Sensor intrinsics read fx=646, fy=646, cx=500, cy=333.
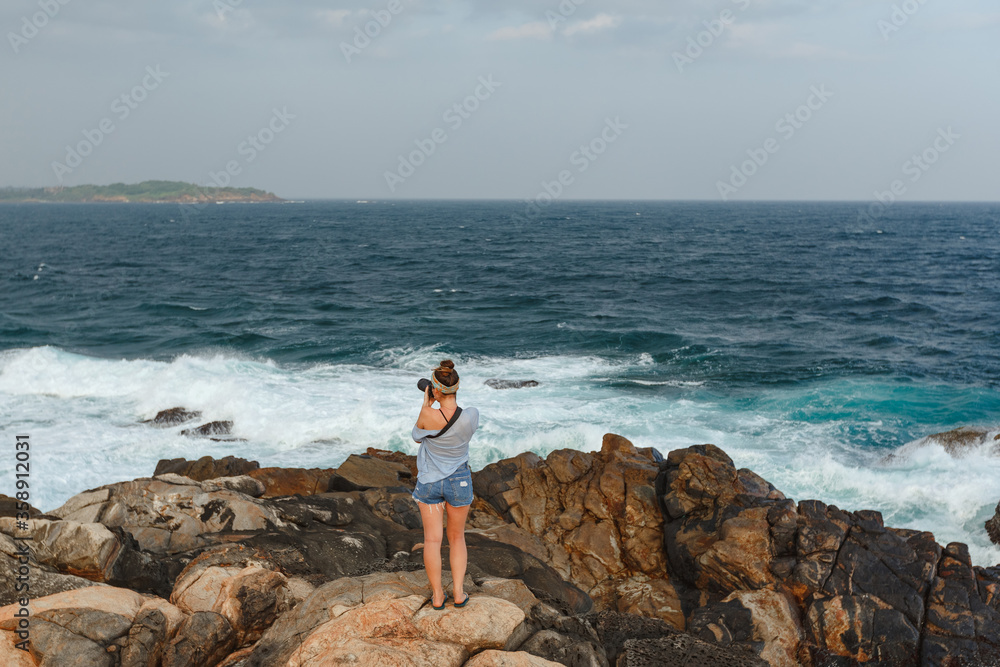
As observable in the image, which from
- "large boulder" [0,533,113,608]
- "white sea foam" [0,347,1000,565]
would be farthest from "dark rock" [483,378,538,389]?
"large boulder" [0,533,113,608]

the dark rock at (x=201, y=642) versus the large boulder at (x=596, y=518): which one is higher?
the dark rock at (x=201, y=642)

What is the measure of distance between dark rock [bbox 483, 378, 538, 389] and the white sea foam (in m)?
0.47

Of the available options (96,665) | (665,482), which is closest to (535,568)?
(665,482)

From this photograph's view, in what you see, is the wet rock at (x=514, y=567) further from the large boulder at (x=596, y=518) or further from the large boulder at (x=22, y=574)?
the large boulder at (x=22, y=574)

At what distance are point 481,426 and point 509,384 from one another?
14.5 ft

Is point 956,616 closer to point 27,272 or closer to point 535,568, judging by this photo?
point 535,568

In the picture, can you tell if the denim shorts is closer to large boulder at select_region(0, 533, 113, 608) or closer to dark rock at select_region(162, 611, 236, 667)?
dark rock at select_region(162, 611, 236, 667)

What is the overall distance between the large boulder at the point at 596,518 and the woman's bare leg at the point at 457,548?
4.43 m

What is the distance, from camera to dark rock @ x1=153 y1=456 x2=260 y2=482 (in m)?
14.2

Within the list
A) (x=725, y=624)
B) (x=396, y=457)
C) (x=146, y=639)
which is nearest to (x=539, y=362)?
(x=396, y=457)

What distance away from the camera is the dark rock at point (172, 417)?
1989cm

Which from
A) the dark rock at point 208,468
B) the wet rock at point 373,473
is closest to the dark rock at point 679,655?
the wet rock at point 373,473

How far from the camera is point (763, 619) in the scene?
31.1ft

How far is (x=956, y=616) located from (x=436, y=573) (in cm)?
805
